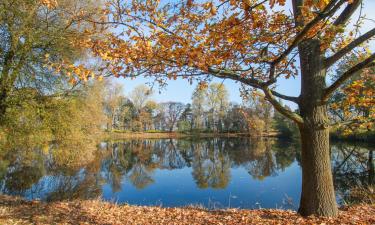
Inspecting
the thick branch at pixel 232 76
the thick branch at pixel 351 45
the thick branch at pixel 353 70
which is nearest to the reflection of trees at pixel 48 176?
the thick branch at pixel 232 76

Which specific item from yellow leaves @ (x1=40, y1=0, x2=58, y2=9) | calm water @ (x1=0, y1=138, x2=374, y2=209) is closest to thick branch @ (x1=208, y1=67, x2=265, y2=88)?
yellow leaves @ (x1=40, y1=0, x2=58, y2=9)

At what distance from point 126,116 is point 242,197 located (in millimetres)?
65131

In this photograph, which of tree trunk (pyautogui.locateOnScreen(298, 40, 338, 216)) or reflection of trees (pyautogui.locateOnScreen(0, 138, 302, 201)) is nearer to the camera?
tree trunk (pyautogui.locateOnScreen(298, 40, 338, 216))

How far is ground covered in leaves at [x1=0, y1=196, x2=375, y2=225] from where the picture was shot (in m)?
5.27

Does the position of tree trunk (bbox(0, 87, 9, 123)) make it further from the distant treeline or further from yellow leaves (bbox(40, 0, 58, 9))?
the distant treeline

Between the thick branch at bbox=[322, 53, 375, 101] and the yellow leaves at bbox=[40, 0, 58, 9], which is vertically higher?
the yellow leaves at bbox=[40, 0, 58, 9]

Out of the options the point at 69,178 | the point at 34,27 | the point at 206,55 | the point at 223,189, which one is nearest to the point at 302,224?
the point at 206,55

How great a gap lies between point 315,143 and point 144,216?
4193mm

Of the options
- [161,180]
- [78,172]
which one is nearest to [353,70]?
[161,180]

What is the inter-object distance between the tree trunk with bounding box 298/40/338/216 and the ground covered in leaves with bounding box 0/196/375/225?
32 cm

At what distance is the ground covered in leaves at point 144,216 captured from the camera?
17.3ft

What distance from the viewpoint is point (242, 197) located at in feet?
41.3

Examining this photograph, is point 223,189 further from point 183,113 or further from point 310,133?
point 183,113

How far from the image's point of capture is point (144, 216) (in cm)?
644
